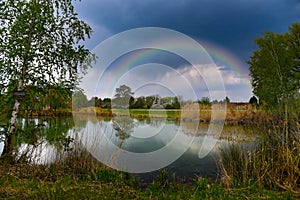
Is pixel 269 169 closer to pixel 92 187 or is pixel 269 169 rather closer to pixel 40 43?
pixel 92 187

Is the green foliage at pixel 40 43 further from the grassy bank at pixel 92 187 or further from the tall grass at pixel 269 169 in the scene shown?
the tall grass at pixel 269 169

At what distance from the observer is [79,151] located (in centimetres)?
482

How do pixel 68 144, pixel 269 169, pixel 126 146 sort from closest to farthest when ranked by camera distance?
pixel 269 169, pixel 68 144, pixel 126 146

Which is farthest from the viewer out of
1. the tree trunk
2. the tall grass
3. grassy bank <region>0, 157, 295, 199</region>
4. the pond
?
the pond

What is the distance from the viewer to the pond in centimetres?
500

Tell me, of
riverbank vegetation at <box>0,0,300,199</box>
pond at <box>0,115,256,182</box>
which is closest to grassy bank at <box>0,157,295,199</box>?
riverbank vegetation at <box>0,0,300,199</box>

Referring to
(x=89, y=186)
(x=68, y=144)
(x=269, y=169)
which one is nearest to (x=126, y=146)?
(x=68, y=144)

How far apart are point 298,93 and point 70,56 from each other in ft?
15.0

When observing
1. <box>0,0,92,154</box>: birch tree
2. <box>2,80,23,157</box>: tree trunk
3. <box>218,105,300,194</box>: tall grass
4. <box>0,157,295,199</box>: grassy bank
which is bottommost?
<box>0,157,295,199</box>: grassy bank

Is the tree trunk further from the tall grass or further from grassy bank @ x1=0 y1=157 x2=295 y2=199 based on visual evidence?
the tall grass

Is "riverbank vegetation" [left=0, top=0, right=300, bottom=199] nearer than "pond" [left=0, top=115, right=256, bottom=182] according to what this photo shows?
Yes

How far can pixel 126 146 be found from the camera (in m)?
6.45

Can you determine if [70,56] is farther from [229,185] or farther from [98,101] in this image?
[229,185]

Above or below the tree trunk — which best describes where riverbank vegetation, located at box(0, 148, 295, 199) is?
below
